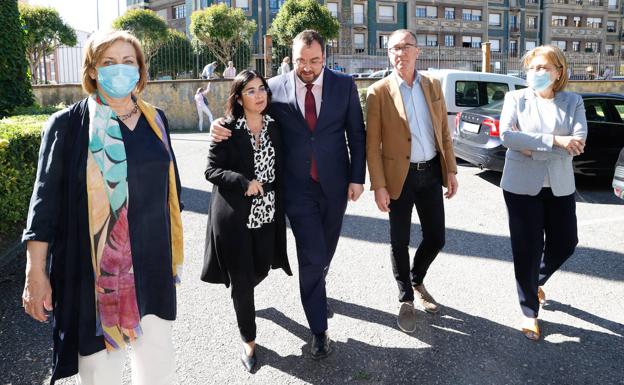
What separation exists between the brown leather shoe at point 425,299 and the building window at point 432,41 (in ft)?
169

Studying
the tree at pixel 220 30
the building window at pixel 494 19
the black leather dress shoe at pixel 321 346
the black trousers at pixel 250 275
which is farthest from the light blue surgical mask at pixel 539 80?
the building window at pixel 494 19

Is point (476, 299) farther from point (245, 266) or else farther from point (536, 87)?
point (245, 266)

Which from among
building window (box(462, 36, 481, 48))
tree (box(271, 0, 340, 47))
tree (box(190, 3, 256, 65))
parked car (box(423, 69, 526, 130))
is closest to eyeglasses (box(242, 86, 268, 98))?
parked car (box(423, 69, 526, 130))

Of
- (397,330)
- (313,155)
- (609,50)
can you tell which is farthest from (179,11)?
(397,330)

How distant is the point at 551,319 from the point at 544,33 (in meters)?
62.6

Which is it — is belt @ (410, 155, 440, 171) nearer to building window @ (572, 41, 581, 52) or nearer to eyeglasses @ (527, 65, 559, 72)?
eyeglasses @ (527, 65, 559, 72)

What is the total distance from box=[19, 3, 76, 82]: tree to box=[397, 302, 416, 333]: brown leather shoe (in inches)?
1376

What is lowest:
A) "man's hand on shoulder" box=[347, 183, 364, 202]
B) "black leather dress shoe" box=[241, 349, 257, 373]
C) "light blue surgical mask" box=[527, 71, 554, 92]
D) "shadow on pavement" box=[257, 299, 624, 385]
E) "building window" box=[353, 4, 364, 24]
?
"shadow on pavement" box=[257, 299, 624, 385]

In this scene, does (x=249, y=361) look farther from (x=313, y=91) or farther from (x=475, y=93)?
(x=475, y=93)

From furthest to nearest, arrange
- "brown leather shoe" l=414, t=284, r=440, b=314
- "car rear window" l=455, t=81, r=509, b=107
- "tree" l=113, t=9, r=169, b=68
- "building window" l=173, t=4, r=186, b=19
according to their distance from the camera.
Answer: "building window" l=173, t=4, r=186, b=19
"tree" l=113, t=9, r=169, b=68
"car rear window" l=455, t=81, r=509, b=107
"brown leather shoe" l=414, t=284, r=440, b=314

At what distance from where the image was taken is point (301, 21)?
3816 centimetres

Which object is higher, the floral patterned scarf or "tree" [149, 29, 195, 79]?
"tree" [149, 29, 195, 79]

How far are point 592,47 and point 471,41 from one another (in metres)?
17.6

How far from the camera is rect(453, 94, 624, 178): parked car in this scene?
330 inches
